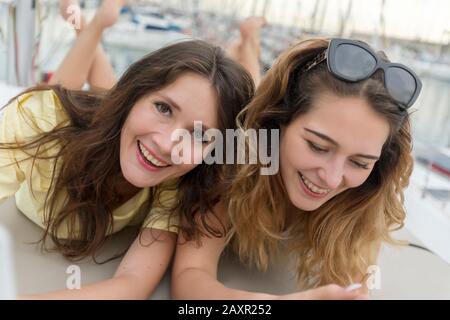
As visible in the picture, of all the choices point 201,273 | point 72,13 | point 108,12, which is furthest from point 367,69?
point 72,13

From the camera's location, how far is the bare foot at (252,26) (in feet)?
5.04

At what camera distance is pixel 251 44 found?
155 cm

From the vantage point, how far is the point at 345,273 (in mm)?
767

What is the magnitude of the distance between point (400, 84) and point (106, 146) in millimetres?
522

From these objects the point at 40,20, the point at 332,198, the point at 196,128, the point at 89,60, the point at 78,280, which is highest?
the point at 40,20

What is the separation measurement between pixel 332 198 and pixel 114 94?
445 mm

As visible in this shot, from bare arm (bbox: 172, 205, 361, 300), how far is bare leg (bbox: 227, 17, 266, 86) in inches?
33.2

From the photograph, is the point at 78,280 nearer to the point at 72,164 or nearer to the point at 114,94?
the point at 72,164

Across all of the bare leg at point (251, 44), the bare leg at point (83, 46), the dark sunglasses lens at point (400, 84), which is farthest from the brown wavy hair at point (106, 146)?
the bare leg at point (251, 44)

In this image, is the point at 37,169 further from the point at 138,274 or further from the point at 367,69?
Result: the point at 367,69

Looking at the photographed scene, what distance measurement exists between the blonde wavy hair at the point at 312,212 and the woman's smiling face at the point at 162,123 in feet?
0.28

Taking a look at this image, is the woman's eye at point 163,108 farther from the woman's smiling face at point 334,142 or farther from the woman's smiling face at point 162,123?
the woman's smiling face at point 334,142

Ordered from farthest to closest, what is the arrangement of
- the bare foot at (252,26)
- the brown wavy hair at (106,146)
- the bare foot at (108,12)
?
1. the bare foot at (252,26)
2. the bare foot at (108,12)
3. the brown wavy hair at (106,146)
